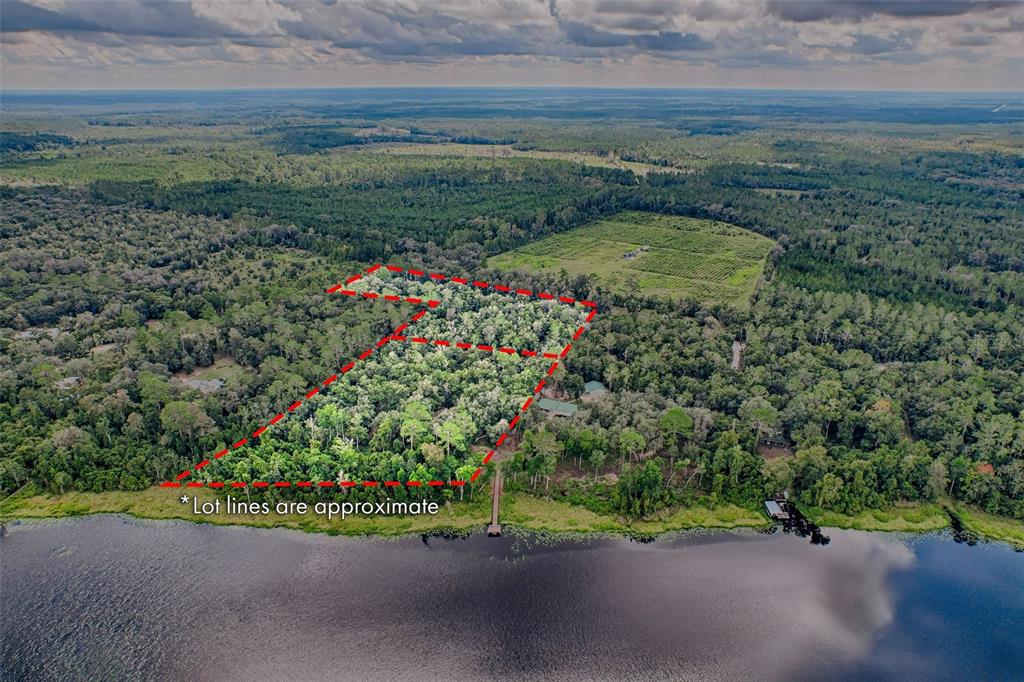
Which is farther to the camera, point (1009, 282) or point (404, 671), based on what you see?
point (1009, 282)

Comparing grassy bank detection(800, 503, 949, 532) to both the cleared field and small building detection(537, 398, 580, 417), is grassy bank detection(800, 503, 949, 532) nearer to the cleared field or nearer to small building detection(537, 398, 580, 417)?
small building detection(537, 398, 580, 417)

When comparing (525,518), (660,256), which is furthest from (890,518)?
(660,256)

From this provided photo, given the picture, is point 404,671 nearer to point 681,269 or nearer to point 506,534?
point 506,534

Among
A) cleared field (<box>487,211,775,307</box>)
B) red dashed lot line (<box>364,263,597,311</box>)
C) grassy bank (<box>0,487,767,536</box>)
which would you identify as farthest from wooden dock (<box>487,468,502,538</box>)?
cleared field (<box>487,211,775,307</box>)

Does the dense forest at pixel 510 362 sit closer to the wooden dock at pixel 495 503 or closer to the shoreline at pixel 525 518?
the shoreline at pixel 525 518

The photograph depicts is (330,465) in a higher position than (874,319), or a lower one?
lower

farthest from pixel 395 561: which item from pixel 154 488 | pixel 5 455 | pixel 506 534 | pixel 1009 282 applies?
pixel 1009 282
